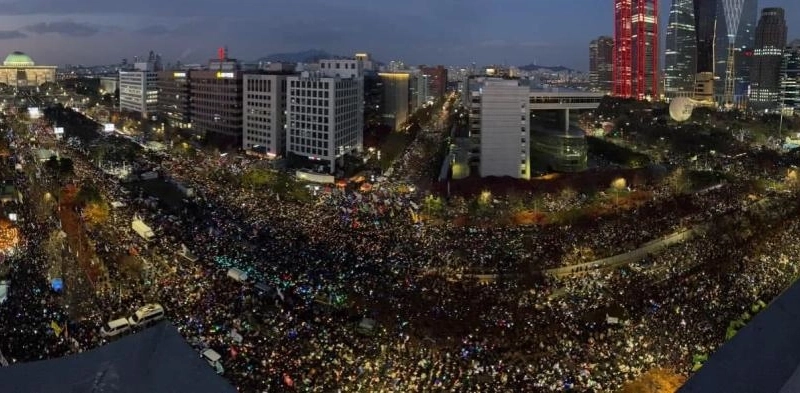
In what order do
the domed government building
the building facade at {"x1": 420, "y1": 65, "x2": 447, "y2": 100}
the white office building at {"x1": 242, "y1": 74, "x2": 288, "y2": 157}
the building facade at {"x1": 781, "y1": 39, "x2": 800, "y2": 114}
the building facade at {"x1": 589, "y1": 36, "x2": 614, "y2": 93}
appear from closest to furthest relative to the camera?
1. the white office building at {"x1": 242, "y1": 74, "x2": 288, "y2": 157}
2. the building facade at {"x1": 781, "y1": 39, "x2": 800, "y2": 114}
3. the building facade at {"x1": 420, "y1": 65, "x2": 447, "y2": 100}
4. the domed government building
5. the building facade at {"x1": 589, "y1": 36, "x2": 614, "y2": 93}

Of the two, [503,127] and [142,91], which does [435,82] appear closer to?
[142,91]

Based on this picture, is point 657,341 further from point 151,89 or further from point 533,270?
point 151,89

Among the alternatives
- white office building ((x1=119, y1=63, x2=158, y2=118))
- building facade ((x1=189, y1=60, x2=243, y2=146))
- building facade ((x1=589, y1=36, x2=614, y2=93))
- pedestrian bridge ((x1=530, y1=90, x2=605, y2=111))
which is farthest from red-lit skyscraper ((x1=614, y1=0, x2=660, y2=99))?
white office building ((x1=119, y1=63, x2=158, y2=118))

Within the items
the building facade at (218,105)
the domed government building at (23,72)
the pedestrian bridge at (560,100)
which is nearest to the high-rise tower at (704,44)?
the pedestrian bridge at (560,100)

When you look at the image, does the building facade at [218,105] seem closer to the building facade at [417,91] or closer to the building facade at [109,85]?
the building facade at [417,91]

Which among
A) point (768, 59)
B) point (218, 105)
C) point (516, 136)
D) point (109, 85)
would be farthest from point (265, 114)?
point (768, 59)

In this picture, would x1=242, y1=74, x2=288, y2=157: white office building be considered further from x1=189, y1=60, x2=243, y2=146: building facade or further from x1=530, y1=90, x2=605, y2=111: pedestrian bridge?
x1=530, y1=90, x2=605, y2=111: pedestrian bridge

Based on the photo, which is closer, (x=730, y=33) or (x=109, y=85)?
(x=109, y=85)

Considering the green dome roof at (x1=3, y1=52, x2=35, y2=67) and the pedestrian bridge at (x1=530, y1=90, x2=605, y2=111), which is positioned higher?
the green dome roof at (x1=3, y1=52, x2=35, y2=67)
